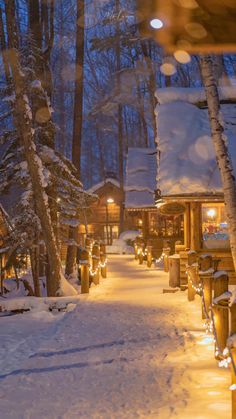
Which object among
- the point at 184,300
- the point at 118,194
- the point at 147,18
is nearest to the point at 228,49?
the point at 147,18

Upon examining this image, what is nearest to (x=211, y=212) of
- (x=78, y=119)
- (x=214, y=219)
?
(x=214, y=219)

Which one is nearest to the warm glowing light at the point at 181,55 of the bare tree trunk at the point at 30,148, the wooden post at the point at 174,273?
the bare tree trunk at the point at 30,148

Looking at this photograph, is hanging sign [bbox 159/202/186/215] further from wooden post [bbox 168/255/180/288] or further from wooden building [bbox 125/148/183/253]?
wooden building [bbox 125/148/183/253]

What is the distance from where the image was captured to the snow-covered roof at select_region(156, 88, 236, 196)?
14.9 m

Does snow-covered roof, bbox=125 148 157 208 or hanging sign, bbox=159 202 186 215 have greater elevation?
snow-covered roof, bbox=125 148 157 208

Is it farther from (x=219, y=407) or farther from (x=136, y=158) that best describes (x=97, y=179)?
(x=219, y=407)

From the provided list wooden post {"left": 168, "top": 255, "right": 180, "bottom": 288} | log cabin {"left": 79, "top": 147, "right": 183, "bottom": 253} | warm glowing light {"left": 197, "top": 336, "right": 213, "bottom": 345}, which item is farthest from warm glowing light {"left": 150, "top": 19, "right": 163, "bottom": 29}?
log cabin {"left": 79, "top": 147, "right": 183, "bottom": 253}

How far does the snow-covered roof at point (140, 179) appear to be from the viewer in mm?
30016

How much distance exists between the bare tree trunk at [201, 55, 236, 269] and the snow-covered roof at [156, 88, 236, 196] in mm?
4306

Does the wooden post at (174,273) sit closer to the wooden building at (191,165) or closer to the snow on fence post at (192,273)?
the wooden building at (191,165)

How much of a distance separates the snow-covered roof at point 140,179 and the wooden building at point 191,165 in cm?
1151

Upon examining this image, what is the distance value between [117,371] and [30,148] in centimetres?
900

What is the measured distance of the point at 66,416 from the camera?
17.4 feet

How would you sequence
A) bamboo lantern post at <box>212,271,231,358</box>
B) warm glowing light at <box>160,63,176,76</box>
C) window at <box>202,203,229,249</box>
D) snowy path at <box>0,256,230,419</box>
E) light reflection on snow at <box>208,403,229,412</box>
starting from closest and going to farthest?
light reflection on snow at <box>208,403,229,412</box>
snowy path at <box>0,256,230,419</box>
bamboo lantern post at <box>212,271,231,358</box>
window at <box>202,203,229,249</box>
warm glowing light at <box>160,63,176,76</box>
